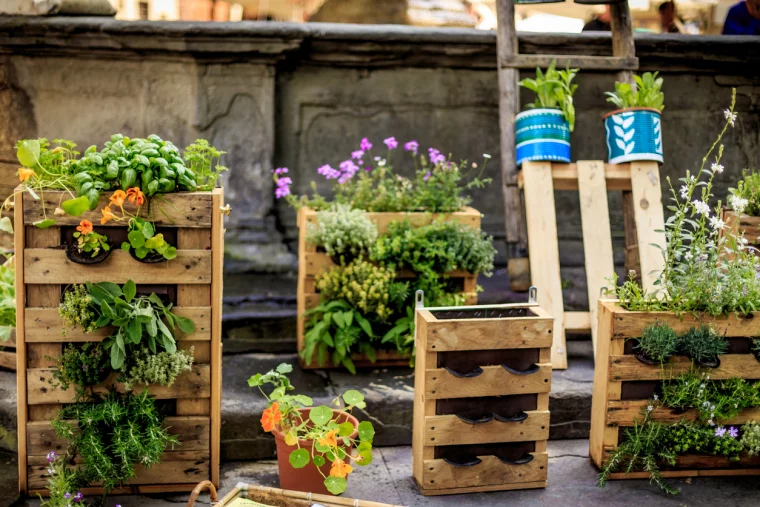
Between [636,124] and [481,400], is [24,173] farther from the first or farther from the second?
[636,124]

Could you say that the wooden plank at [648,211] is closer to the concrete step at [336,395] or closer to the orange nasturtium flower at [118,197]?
the concrete step at [336,395]

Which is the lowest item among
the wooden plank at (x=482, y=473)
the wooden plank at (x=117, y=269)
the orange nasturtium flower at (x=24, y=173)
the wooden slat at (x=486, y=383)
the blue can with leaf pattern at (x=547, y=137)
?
the wooden plank at (x=482, y=473)

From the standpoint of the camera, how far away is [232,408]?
3.83m

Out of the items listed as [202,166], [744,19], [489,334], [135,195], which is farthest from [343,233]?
[744,19]

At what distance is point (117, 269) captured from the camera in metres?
3.26

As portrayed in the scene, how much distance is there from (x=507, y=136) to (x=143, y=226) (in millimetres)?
2480

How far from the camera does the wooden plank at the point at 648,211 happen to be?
4629 mm

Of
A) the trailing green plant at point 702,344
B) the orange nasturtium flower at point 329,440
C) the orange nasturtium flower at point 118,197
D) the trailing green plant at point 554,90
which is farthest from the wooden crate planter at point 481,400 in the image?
the trailing green plant at point 554,90

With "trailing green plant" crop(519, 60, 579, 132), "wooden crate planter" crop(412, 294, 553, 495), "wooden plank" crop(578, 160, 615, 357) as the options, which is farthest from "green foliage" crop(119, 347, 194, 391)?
"trailing green plant" crop(519, 60, 579, 132)

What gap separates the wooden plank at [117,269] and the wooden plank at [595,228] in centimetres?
230

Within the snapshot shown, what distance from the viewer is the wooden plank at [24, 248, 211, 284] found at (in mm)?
3225

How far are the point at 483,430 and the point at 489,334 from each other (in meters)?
0.42

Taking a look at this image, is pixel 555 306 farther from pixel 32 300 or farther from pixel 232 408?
pixel 32 300

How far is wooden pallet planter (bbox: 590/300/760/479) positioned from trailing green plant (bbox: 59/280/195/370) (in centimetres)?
189
